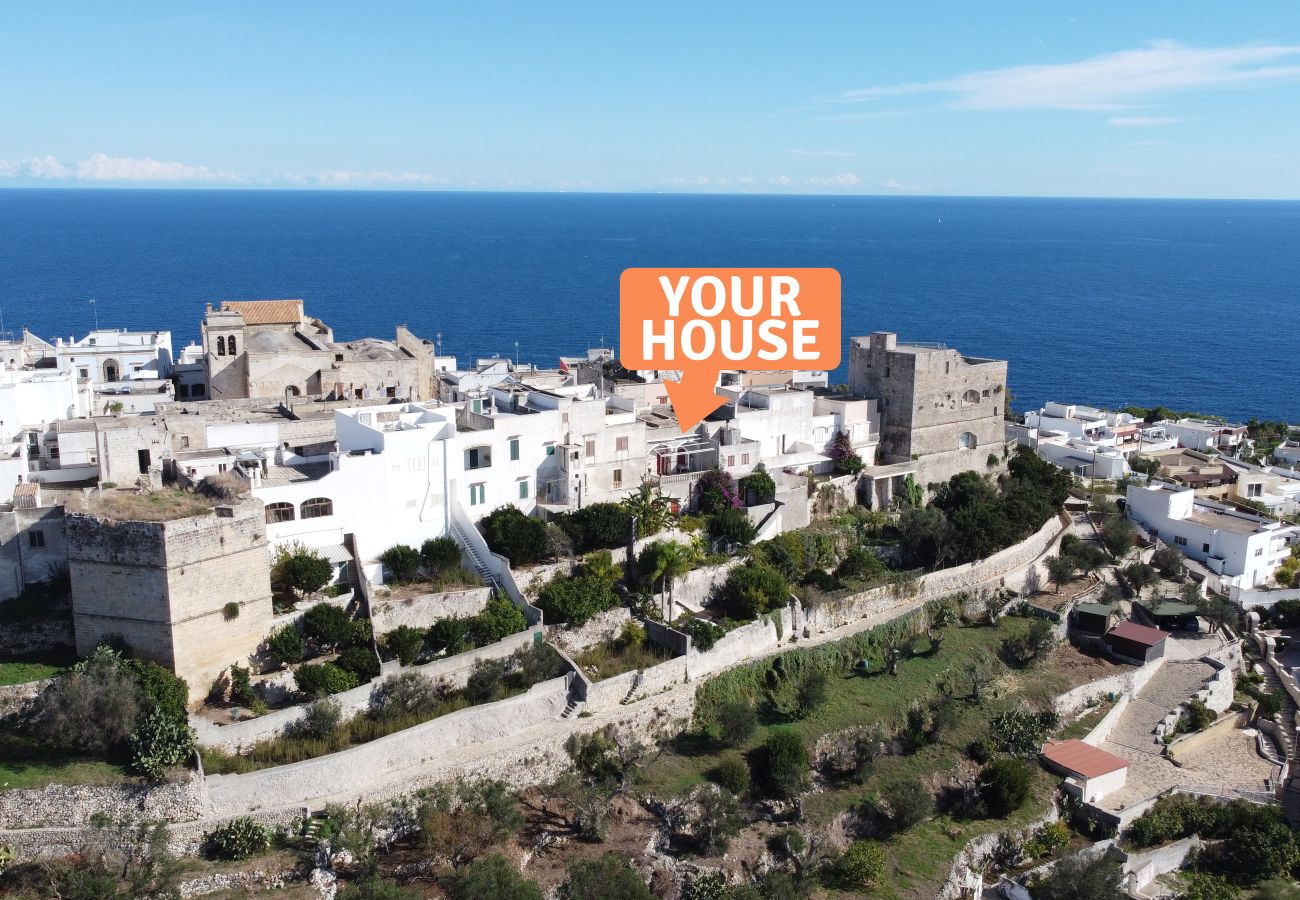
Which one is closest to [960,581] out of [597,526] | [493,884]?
[597,526]

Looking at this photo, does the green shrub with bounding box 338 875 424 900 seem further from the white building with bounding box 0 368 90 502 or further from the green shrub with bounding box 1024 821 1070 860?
the white building with bounding box 0 368 90 502

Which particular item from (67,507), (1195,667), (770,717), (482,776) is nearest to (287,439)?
(67,507)

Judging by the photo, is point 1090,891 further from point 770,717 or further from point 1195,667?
point 1195,667

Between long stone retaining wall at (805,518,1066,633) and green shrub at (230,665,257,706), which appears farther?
long stone retaining wall at (805,518,1066,633)

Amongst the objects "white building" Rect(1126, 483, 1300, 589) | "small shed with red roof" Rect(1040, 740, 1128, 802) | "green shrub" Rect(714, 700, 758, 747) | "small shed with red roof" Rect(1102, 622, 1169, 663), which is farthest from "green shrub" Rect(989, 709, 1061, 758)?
"white building" Rect(1126, 483, 1300, 589)

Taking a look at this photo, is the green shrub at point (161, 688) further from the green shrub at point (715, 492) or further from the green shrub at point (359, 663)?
the green shrub at point (715, 492)
